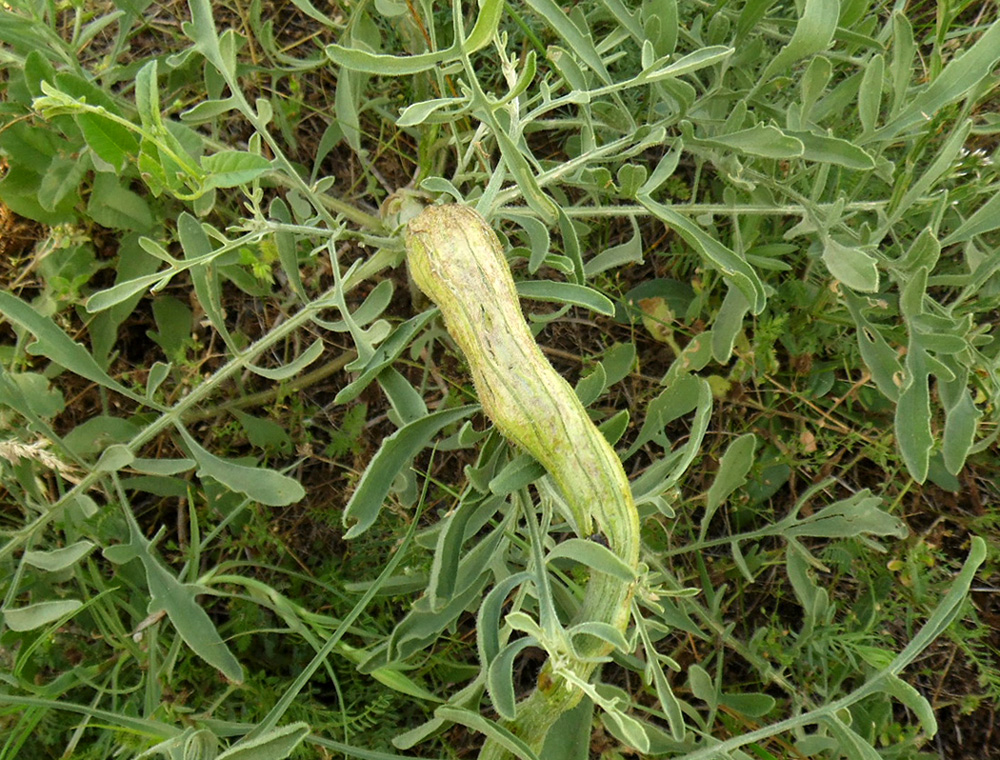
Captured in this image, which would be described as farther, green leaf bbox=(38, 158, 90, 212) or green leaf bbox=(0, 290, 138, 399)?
green leaf bbox=(38, 158, 90, 212)

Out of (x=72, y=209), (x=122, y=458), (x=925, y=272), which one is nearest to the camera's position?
(x=925, y=272)

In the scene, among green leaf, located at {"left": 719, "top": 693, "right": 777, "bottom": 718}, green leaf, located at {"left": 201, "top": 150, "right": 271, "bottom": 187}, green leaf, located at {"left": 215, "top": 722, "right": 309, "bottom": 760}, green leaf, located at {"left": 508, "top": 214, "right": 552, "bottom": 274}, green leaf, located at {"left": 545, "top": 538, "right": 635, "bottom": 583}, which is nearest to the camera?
green leaf, located at {"left": 545, "top": 538, "right": 635, "bottom": 583}

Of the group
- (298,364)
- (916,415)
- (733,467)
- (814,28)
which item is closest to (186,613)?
(298,364)

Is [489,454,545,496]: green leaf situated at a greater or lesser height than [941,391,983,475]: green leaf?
greater

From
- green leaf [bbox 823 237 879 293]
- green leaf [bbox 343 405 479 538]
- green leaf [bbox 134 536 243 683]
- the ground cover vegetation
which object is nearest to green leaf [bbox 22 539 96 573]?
the ground cover vegetation

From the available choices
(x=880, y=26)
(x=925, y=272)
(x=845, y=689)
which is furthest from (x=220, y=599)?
(x=880, y=26)

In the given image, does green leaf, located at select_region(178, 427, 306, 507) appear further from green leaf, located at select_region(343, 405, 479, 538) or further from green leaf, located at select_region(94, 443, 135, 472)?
green leaf, located at select_region(343, 405, 479, 538)

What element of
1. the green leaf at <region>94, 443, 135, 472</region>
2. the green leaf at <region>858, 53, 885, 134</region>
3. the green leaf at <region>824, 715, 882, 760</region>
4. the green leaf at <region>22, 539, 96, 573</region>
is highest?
the green leaf at <region>858, 53, 885, 134</region>

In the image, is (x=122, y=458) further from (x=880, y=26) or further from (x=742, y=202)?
(x=880, y=26)
